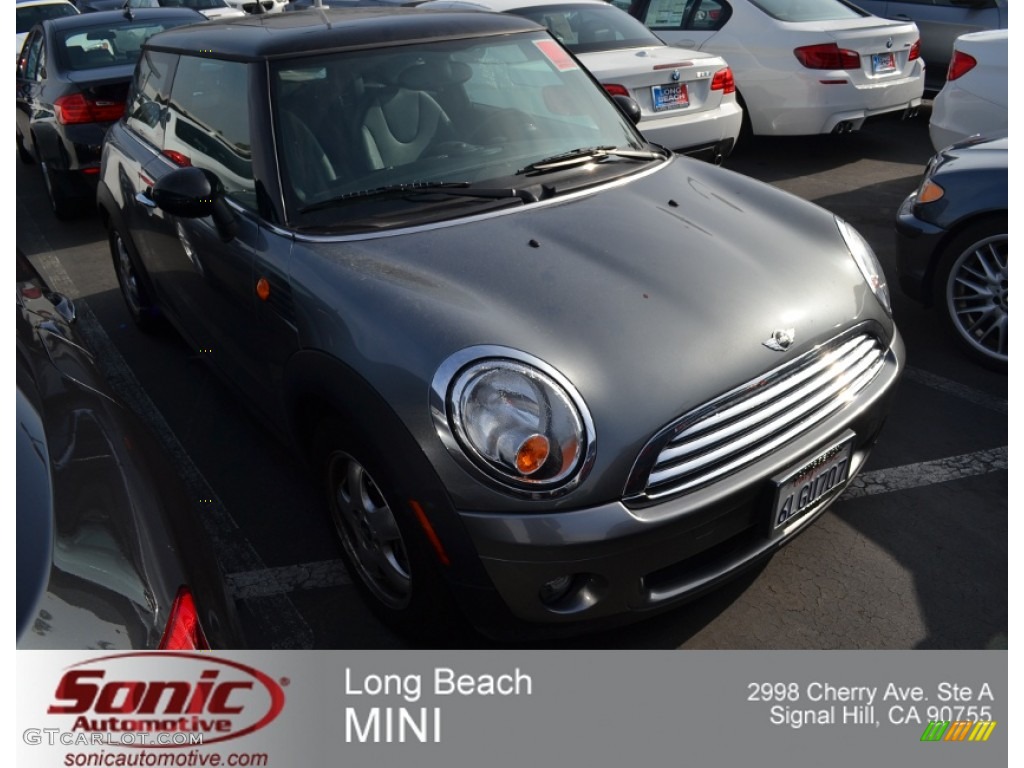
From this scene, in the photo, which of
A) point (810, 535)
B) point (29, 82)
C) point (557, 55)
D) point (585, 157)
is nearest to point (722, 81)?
point (557, 55)

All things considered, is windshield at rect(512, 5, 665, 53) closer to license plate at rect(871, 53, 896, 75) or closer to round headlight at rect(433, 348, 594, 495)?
license plate at rect(871, 53, 896, 75)

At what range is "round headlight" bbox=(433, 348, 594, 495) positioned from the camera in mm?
2377

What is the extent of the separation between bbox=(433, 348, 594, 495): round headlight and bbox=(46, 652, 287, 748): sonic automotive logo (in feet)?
2.59

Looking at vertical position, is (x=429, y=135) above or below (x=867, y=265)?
above

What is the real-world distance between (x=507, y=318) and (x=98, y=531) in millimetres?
1217

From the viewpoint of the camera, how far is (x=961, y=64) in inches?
247

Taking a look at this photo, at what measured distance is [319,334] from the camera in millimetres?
2861

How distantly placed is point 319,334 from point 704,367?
115 cm

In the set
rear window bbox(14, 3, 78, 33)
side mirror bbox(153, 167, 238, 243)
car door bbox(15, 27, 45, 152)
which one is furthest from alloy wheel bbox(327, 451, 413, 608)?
rear window bbox(14, 3, 78, 33)

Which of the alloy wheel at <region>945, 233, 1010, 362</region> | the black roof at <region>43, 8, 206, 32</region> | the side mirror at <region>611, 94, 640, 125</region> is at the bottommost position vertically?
the alloy wheel at <region>945, 233, 1010, 362</region>

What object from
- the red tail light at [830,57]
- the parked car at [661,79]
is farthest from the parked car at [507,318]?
the red tail light at [830,57]

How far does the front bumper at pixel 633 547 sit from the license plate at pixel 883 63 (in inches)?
235

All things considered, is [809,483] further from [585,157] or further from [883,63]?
[883,63]

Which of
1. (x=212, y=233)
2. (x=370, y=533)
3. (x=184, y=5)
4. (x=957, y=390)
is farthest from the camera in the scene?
(x=184, y=5)
